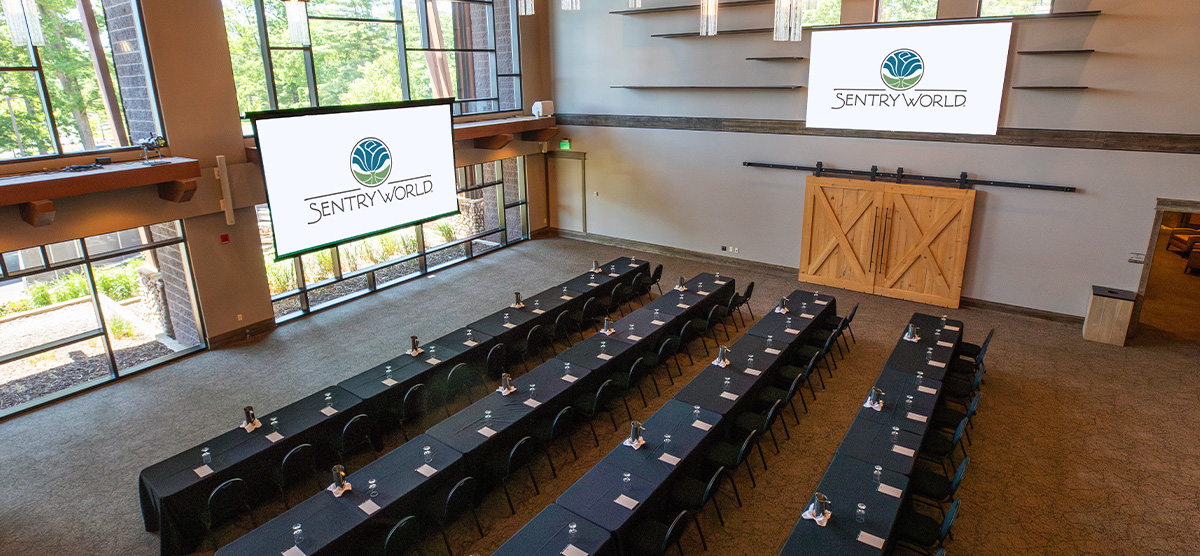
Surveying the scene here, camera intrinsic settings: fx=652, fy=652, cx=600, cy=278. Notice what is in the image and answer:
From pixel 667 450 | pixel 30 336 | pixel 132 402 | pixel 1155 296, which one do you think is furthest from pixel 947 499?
pixel 30 336

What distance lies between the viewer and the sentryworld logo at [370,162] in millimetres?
10234

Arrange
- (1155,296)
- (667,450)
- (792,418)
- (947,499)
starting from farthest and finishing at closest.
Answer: (1155,296) → (792,418) → (947,499) → (667,450)

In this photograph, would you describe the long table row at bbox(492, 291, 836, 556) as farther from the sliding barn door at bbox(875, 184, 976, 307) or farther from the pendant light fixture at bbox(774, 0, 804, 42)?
the sliding barn door at bbox(875, 184, 976, 307)

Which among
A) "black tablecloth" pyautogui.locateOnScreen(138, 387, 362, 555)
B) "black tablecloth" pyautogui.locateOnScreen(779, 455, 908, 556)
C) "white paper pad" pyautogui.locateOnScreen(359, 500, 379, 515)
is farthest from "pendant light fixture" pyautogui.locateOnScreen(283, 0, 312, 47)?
"black tablecloth" pyautogui.locateOnScreen(779, 455, 908, 556)

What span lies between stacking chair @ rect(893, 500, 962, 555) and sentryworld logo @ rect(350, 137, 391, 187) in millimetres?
8781

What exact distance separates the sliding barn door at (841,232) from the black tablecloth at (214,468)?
8.86m

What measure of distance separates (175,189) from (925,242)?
458 inches

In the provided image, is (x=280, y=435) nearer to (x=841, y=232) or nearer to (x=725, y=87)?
(x=841, y=232)

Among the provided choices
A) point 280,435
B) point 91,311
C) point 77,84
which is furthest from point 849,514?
point 77,84

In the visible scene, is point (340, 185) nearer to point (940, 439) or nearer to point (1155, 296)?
point (940, 439)

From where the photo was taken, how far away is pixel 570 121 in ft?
50.2

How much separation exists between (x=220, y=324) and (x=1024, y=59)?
1295 cm

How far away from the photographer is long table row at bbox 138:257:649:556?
5.81 metres

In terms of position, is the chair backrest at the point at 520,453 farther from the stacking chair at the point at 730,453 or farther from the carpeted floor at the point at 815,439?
the stacking chair at the point at 730,453
